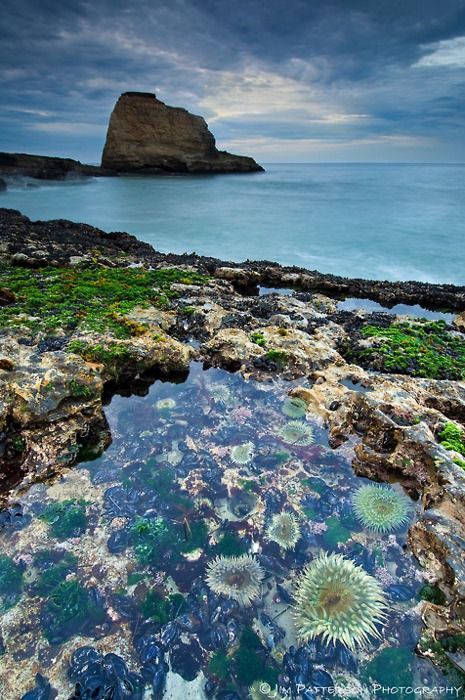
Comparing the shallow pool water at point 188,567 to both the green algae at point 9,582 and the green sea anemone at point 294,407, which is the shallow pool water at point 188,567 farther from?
the green sea anemone at point 294,407

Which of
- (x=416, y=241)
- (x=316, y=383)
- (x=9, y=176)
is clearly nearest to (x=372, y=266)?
(x=416, y=241)

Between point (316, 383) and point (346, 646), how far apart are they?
5.04m

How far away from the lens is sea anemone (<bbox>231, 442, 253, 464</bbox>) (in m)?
6.66

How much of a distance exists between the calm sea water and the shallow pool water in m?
17.1

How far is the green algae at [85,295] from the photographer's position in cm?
962

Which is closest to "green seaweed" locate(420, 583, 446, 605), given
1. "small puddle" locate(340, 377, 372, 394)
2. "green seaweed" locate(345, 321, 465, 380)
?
"small puddle" locate(340, 377, 372, 394)

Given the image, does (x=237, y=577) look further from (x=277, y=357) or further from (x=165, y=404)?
(x=277, y=357)

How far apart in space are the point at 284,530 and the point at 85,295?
355 inches

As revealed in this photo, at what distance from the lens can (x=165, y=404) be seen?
26.4ft

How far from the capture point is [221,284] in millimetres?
14367

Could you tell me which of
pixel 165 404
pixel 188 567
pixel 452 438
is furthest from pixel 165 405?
pixel 452 438

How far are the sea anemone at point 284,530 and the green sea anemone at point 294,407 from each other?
230cm

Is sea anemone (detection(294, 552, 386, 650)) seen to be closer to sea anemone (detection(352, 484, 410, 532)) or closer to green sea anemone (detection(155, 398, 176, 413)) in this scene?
sea anemone (detection(352, 484, 410, 532))

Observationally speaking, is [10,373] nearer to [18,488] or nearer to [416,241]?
[18,488]
